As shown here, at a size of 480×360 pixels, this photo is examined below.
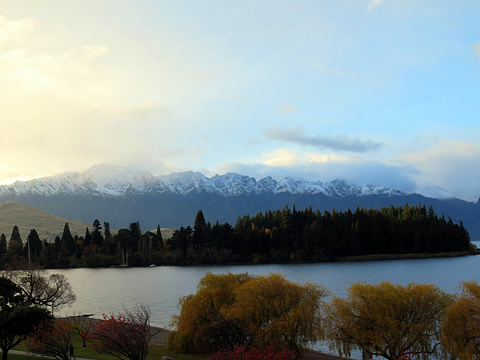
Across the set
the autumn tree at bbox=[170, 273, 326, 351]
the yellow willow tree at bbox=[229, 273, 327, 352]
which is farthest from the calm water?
the yellow willow tree at bbox=[229, 273, 327, 352]

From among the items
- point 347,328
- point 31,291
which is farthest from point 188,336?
point 31,291

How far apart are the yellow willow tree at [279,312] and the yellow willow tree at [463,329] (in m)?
12.7

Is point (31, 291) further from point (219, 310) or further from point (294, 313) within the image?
point (294, 313)

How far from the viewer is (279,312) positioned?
4981 cm

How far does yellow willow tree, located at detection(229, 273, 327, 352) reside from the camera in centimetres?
4816

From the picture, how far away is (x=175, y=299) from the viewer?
10206 centimetres

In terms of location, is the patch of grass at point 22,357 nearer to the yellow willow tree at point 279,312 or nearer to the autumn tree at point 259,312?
the autumn tree at point 259,312

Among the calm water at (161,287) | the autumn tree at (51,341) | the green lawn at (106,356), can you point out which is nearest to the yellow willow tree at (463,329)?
the green lawn at (106,356)

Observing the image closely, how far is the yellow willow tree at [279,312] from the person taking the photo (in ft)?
158

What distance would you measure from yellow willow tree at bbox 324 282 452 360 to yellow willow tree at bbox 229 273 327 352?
3157mm

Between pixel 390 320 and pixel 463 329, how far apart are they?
6292mm

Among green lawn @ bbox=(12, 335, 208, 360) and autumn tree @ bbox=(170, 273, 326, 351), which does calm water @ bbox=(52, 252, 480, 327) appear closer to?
green lawn @ bbox=(12, 335, 208, 360)

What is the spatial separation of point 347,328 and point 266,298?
9867mm

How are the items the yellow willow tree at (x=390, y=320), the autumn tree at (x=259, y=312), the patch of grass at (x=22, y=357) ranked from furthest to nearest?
the autumn tree at (x=259, y=312)
the yellow willow tree at (x=390, y=320)
the patch of grass at (x=22, y=357)
